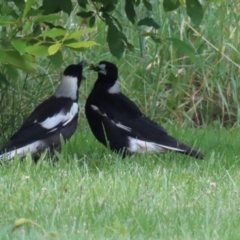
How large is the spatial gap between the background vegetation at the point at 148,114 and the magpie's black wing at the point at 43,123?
26cm

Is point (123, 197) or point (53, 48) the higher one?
point (53, 48)

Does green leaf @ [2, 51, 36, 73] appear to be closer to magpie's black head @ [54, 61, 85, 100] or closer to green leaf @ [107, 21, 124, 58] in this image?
green leaf @ [107, 21, 124, 58]

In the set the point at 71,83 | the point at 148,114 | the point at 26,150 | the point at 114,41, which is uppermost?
the point at 114,41

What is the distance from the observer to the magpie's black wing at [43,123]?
6543 mm

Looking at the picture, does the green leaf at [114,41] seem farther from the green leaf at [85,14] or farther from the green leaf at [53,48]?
the green leaf at [53,48]

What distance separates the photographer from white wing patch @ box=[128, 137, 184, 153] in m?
6.48

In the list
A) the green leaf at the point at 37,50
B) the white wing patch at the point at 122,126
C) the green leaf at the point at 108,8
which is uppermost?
the green leaf at the point at 108,8

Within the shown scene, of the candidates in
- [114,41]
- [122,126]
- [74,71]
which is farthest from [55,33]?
[74,71]

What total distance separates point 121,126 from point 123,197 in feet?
8.01

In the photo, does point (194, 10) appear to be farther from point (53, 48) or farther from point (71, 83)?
point (71, 83)

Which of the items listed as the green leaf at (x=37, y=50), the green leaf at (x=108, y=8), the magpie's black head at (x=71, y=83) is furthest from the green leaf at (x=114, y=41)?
the green leaf at (x=37, y=50)

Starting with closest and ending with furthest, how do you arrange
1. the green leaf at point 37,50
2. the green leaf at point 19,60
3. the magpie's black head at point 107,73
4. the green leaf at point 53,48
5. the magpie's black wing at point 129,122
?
the green leaf at point 53,48 < the green leaf at point 37,50 < the green leaf at point 19,60 < the magpie's black wing at point 129,122 < the magpie's black head at point 107,73

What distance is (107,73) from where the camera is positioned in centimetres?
762

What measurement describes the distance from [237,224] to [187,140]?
333cm
